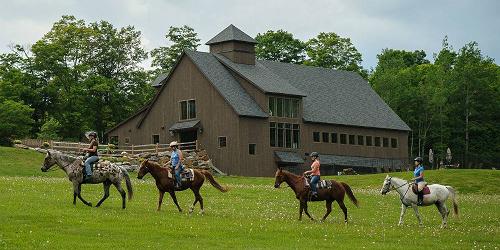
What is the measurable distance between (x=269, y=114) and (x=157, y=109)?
1093 centimetres

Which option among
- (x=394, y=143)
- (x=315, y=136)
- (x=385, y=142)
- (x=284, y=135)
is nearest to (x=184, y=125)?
(x=284, y=135)

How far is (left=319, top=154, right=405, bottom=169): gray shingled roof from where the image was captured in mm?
87312

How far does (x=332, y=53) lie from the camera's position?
122 metres

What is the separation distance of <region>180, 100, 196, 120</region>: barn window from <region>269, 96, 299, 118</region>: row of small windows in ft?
22.0

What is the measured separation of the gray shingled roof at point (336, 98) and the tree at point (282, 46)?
71.4ft

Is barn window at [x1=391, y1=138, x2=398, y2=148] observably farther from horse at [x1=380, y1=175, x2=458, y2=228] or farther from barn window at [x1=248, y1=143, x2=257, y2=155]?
horse at [x1=380, y1=175, x2=458, y2=228]

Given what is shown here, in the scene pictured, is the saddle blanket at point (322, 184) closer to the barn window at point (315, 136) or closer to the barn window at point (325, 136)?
the barn window at point (315, 136)

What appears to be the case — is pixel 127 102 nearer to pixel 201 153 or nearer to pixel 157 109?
pixel 157 109

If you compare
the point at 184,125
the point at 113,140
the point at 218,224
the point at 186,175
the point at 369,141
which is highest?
the point at 184,125

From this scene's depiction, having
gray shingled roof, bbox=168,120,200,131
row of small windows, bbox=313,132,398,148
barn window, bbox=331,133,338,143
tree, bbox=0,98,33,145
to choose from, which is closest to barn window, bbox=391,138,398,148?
row of small windows, bbox=313,132,398,148

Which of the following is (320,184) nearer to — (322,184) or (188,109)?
(322,184)

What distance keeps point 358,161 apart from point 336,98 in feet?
23.2

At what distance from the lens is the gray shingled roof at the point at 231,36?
287ft

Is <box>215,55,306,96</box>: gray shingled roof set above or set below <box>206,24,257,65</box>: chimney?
below
